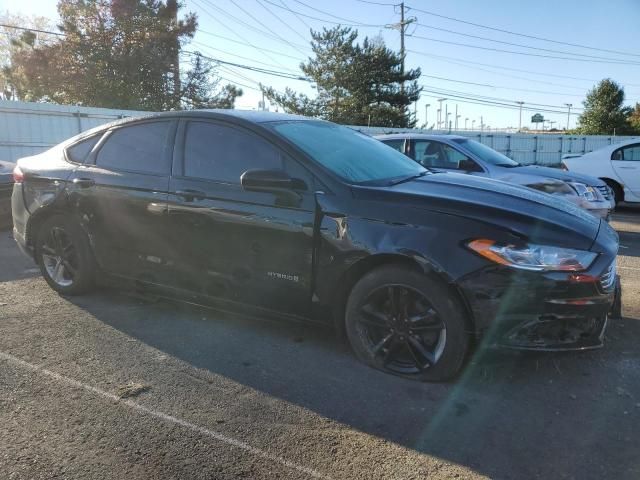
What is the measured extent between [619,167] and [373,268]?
33.0 feet

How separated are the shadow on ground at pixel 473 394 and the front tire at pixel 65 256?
68 centimetres

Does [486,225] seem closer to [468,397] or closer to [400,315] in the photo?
[400,315]

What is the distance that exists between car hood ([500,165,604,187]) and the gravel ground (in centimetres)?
347

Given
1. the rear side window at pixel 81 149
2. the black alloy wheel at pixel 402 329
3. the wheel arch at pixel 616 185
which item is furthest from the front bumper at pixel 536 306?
the wheel arch at pixel 616 185

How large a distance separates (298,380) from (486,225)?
4.85 ft

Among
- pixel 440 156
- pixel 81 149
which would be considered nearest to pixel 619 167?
pixel 440 156

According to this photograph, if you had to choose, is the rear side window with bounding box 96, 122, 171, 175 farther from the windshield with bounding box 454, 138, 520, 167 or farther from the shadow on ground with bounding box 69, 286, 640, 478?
the windshield with bounding box 454, 138, 520, 167

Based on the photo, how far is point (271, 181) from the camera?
3.47m

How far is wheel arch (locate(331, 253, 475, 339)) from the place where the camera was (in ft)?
10.1

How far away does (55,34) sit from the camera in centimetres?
2922

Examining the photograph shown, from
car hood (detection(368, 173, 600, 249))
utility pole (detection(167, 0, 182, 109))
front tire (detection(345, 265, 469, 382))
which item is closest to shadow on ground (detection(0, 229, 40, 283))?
front tire (detection(345, 265, 469, 382))

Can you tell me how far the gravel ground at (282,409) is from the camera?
2.52m

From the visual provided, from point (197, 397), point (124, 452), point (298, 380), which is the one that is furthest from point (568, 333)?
point (124, 452)

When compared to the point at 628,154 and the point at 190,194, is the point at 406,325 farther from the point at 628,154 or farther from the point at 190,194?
the point at 628,154
